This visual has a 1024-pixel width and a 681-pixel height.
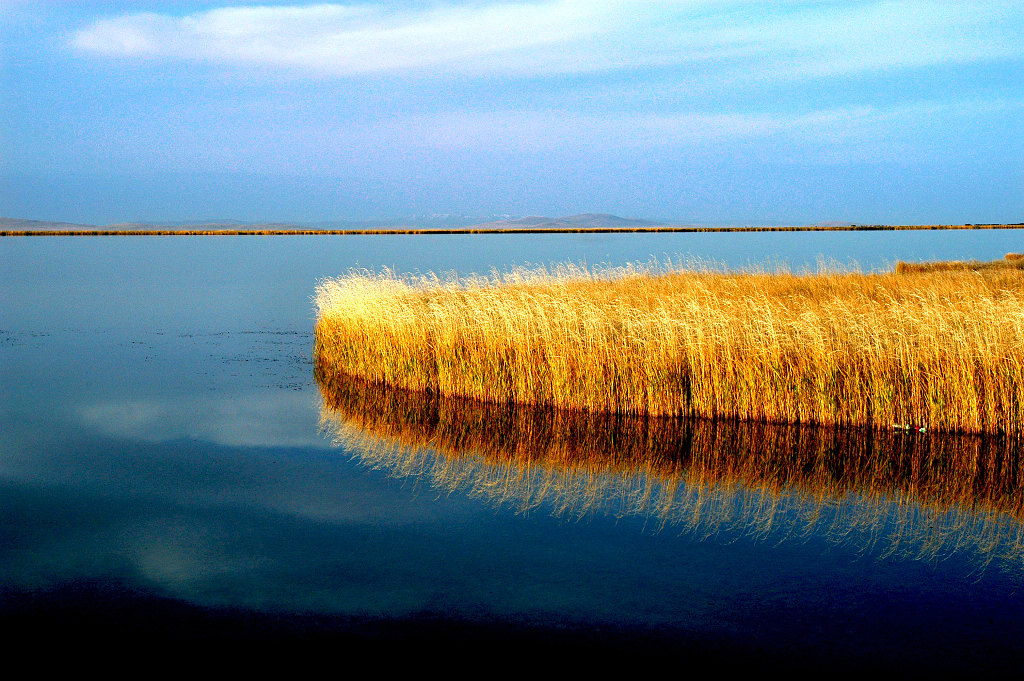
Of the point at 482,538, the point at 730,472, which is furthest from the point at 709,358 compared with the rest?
the point at 482,538

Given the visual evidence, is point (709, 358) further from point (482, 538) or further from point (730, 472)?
point (482, 538)

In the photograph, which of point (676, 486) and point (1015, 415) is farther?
point (1015, 415)

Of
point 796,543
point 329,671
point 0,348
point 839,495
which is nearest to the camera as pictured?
point 329,671

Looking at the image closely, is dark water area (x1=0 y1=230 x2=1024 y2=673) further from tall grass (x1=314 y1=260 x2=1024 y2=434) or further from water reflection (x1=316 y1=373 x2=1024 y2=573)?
tall grass (x1=314 y1=260 x2=1024 y2=434)

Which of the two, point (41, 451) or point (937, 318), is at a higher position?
point (937, 318)

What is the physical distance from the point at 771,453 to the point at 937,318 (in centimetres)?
495

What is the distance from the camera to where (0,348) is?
1950 cm

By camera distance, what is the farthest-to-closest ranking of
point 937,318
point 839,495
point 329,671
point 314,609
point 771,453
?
point 937,318
point 771,453
point 839,495
point 314,609
point 329,671

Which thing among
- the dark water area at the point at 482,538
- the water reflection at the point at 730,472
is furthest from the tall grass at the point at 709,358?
the dark water area at the point at 482,538

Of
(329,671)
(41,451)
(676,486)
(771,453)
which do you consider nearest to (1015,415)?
(771,453)

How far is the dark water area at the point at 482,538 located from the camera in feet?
19.6

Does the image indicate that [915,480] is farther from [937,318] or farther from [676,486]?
[937,318]

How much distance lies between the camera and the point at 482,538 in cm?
790

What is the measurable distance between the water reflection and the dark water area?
Result: 0.04 meters
